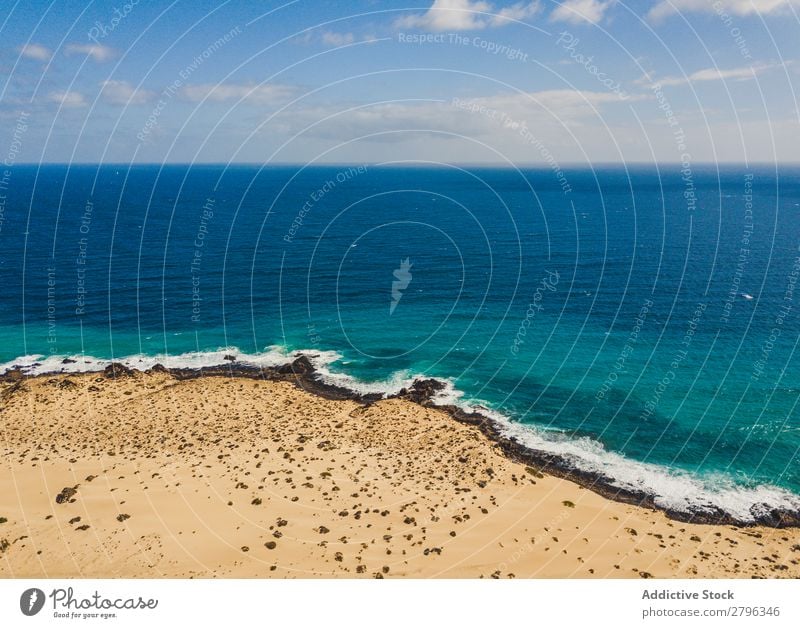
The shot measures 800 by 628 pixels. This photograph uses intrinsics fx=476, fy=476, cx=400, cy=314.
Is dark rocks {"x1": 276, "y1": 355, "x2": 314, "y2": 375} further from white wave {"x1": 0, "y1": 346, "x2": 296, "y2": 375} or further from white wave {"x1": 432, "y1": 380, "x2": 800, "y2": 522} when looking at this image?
white wave {"x1": 432, "y1": 380, "x2": 800, "y2": 522}

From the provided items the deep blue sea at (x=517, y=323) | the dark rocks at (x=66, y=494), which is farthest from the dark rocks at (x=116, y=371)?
the dark rocks at (x=66, y=494)

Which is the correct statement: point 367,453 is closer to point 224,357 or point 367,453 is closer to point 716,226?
point 224,357

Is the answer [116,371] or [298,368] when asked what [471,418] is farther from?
[116,371]

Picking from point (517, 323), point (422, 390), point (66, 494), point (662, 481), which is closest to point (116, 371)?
point (66, 494)

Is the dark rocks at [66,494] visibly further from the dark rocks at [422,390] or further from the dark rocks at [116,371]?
the dark rocks at [422,390]

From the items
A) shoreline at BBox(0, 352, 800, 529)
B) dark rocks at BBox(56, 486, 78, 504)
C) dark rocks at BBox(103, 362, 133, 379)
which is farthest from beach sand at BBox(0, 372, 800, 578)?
dark rocks at BBox(103, 362, 133, 379)
